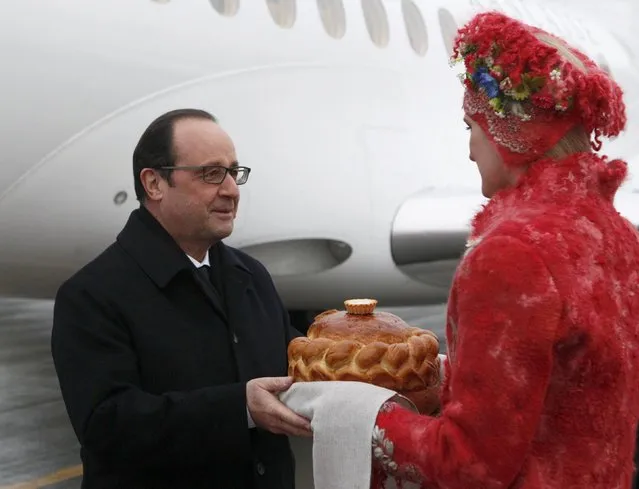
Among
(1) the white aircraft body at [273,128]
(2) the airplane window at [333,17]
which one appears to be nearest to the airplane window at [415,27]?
(1) the white aircraft body at [273,128]

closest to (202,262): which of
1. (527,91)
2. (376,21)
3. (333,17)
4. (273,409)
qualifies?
(273,409)

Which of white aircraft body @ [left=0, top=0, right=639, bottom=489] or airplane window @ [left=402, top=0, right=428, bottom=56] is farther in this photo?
airplane window @ [left=402, top=0, right=428, bottom=56]

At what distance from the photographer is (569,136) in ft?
5.71

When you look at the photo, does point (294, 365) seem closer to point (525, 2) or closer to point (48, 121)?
point (48, 121)

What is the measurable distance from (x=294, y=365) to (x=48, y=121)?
308 cm

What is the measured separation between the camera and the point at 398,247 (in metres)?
6.34

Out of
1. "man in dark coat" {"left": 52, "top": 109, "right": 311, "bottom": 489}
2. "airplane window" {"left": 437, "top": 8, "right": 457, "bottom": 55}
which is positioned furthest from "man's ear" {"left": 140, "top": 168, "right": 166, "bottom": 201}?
"airplane window" {"left": 437, "top": 8, "right": 457, "bottom": 55}

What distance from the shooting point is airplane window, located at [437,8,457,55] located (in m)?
7.54

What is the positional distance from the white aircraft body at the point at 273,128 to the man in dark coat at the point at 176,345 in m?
2.49

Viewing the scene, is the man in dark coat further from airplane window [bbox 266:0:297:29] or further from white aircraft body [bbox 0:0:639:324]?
airplane window [bbox 266:0:297:29]

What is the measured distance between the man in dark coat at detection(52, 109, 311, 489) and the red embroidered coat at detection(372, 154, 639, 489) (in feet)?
1.31

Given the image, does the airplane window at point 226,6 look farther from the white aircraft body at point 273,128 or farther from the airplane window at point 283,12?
the airplane window at point 283,12

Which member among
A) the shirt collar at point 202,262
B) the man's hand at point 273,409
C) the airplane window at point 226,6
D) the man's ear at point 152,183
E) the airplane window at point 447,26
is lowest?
the man's hand at point 273,409

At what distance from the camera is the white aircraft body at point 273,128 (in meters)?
4.73
